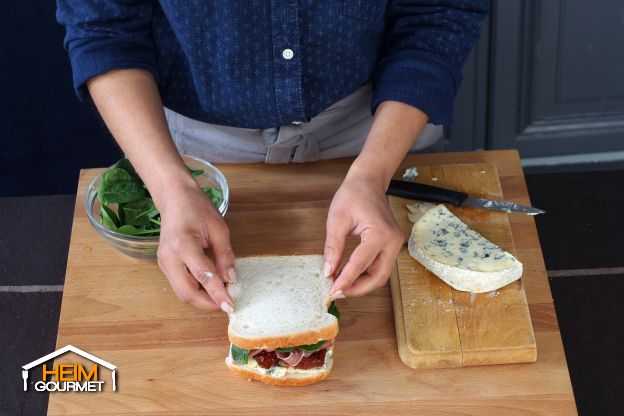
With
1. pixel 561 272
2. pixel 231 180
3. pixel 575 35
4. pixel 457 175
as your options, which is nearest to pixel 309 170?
pixel 231 180

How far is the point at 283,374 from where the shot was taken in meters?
1.24

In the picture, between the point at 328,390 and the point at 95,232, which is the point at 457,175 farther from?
the point at 95,232

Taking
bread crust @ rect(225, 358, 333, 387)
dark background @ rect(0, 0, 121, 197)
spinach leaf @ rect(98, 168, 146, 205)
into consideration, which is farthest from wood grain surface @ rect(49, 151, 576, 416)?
dark background @ rect(0, 0, 121, 197)

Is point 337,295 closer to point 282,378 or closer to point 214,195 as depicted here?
point 282,378

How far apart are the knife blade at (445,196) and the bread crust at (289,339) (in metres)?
0.35

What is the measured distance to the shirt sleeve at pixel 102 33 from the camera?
1.39 metres

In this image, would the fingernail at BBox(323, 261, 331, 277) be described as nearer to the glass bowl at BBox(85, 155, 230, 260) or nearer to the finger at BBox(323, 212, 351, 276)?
the finger at BBox(323, 212, 351, 276)

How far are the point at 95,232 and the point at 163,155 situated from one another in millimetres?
245

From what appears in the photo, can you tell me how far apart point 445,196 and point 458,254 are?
0.16 m

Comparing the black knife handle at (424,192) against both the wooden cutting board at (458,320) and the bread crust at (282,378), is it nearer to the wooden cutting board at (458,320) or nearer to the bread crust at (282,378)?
the wooden cutting board at (458,320)

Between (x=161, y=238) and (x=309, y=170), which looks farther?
(x=309, y=170)

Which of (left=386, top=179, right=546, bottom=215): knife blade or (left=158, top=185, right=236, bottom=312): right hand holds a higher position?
(left=158, top=185, right=236, bottom=312): right hand

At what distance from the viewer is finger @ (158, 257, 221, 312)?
1.23 m

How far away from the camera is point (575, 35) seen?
235 cm
